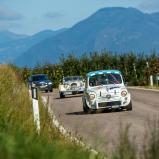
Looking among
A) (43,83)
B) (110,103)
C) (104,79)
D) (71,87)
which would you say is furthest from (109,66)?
(110,103)

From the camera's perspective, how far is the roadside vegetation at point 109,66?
54.1 metres

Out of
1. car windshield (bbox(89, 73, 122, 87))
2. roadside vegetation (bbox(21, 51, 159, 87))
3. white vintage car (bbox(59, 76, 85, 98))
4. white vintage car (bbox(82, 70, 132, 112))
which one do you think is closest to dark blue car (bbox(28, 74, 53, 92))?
roadside vegetation (bbox(21, 51, 159, 87))

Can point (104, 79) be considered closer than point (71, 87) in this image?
Yes

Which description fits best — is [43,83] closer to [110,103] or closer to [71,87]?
[71,87]

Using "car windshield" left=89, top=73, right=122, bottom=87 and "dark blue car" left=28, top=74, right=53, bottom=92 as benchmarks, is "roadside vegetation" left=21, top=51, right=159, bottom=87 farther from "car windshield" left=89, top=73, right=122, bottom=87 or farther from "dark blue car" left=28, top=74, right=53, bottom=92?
"car windshield" left=89, top=73, right=122, bottom=87

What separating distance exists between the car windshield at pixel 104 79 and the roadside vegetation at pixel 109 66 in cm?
2302

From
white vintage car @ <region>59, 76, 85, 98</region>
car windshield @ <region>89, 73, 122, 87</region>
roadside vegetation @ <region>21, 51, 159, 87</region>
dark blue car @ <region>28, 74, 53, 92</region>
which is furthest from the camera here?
dark blue car @ <region>28, 74, 53, 92</region>

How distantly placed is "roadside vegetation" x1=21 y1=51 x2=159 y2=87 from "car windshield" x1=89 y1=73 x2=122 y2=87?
23.0 metres

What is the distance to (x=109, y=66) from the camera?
2601 inches

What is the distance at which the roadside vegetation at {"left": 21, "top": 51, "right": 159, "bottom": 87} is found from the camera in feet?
178

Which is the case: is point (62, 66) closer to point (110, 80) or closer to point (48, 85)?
point (48, 85)

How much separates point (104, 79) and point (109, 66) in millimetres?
39305

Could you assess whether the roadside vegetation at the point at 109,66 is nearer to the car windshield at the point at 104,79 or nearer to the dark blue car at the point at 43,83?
the dark blue car at the point at 43,83

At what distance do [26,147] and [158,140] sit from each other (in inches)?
63.2
